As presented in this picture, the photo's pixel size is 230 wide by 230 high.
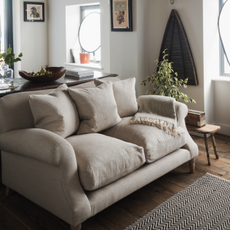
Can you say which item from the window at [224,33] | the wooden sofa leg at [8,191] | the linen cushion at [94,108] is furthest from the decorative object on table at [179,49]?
the wooden sofa leg at [8,191]

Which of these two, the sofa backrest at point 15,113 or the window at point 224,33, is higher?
the window at point 224,33

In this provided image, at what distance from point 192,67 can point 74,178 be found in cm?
243

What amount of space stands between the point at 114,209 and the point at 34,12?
420 centimetres

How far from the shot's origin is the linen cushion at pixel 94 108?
8.03 ft

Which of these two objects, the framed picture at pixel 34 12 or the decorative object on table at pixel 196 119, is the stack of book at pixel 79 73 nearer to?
the decorative object on table at pixel 196 119

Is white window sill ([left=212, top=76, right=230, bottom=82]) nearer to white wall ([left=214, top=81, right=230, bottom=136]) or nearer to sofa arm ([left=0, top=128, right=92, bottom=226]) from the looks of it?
white wall ([left=214, top=81, right=230, bottom=136])

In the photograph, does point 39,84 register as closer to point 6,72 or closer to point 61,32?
point 6,72

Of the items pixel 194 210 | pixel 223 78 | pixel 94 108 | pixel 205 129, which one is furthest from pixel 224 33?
pixel 194 210

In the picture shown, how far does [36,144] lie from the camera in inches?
78.4

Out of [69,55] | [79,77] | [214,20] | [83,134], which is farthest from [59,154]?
[69,55]

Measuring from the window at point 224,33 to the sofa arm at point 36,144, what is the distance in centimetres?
272

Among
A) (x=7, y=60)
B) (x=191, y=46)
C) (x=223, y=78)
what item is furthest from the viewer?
(x=223, y=78)

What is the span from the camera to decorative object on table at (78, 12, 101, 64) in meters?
5.08

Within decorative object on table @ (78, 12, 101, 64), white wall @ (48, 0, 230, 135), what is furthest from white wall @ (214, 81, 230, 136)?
decorative object on table @ (78, 12, 101, 64)
